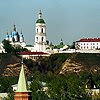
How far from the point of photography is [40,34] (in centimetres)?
15850

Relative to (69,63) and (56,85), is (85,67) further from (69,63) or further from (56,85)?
(56,85)

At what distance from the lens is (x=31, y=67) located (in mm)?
144125

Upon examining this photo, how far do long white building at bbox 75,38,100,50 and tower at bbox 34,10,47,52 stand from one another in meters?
6.80

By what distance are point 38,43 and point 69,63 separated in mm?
21345

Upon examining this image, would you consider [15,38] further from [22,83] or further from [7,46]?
[22,83]

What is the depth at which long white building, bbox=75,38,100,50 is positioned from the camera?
159 meters

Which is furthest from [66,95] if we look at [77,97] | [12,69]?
[12,69]

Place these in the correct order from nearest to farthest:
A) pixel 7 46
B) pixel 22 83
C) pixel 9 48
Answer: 1. pixel 22 83
2. pixel 9 48
3. pixel 7 46

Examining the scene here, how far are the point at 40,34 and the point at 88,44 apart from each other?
991cm

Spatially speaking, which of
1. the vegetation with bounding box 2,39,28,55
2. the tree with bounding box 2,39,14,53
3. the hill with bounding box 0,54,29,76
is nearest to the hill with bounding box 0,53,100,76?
the hill with bounding box 0,54,29,76

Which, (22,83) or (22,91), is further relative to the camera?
(22,91)

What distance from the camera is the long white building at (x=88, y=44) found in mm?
158550

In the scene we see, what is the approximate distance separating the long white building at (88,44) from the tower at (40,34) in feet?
22.3

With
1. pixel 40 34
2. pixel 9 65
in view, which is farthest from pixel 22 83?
pixel 40 34
